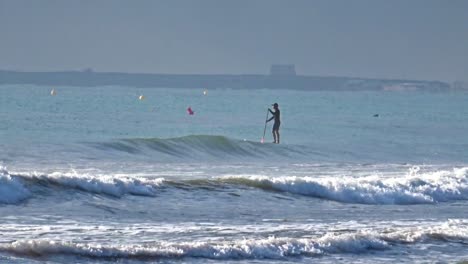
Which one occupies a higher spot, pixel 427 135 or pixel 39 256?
pixel 427 135

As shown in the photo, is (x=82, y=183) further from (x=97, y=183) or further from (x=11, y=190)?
(x=11, y=190)

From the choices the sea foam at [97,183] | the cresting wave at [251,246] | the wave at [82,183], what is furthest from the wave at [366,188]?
the cresting wave at [251,246]

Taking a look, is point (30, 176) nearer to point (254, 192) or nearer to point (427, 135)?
point (254, 192)

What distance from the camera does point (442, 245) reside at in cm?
1792

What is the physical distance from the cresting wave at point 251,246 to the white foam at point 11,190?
12.8 feet

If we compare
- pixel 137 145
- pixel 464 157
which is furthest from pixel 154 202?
pixel 464 157

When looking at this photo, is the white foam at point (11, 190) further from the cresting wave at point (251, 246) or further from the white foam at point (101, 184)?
the cresting wave at point (251, 246)

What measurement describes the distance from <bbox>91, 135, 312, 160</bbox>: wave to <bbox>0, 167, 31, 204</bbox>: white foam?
42.4ft

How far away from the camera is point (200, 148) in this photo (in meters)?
36.3

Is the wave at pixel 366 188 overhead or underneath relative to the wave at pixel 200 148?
underneath

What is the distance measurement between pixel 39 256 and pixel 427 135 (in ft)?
148

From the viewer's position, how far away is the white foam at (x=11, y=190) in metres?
19.5

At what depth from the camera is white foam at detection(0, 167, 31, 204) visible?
19.5 m

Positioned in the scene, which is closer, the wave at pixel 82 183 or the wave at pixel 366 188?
the wave at pixel 82 183
